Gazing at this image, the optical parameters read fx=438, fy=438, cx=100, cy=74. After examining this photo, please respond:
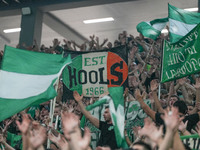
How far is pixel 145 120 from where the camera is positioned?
12.5 feet

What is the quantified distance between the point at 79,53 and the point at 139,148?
5.00 m

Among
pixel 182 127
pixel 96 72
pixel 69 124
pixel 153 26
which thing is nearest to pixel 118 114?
pixel 182 127

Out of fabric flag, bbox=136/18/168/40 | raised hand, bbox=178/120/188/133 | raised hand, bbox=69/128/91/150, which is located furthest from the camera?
fabric flag, bbox=136/18/168/40

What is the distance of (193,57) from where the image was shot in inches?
281

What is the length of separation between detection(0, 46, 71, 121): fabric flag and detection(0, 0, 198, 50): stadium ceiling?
8859mm

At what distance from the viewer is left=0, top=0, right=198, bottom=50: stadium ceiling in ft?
51.1

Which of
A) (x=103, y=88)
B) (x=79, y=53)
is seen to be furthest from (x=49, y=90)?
(x=79, y=53)

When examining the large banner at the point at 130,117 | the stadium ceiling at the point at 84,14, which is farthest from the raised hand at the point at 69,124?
the stadium ceiling at the point at 84,14

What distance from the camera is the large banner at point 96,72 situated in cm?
764

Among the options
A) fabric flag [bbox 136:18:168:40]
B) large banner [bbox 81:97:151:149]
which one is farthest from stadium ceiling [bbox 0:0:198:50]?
large banner [bbox 81:97:151:149]

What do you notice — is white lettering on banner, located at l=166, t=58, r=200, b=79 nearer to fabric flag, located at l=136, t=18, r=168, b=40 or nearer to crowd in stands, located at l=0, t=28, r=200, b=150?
crowd in stands, located at l=0, t=28, r=200, b=150

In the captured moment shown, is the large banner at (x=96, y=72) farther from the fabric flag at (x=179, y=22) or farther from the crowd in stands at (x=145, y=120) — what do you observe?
the fabric flag at (x=179, y=22)

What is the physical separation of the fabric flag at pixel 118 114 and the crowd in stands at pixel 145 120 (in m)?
0.21

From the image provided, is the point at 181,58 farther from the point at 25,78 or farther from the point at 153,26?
the point at 25,78
